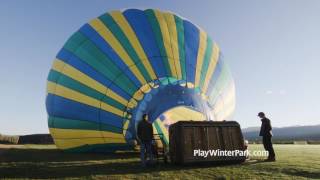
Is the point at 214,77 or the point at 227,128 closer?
the point at 227,128

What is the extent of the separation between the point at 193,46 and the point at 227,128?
518 centimetres

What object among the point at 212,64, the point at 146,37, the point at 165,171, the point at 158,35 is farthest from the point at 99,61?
the point at 165,171

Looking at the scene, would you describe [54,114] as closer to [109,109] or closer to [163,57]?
[109,109]

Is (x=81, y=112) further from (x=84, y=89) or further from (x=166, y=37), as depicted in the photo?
(x=166, y=37)

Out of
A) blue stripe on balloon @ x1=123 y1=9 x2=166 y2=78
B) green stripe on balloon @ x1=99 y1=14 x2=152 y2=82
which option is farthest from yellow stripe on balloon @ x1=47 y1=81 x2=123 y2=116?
blue stripe on balloon @ x1=123 y1=9 x2=166 y2=78

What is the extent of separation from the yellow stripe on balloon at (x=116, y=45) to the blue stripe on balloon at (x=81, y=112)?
1.64m

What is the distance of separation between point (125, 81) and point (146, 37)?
184cm

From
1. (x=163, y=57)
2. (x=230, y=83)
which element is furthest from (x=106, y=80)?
(x=230, y=83)

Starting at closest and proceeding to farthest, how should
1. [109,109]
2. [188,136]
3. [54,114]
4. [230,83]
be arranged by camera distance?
[188,136] < [109,109] < [54,114] < [230,83]

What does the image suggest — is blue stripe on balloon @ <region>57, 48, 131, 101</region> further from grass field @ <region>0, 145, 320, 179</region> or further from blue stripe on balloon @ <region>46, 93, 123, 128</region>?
grass field @ <region>0, 145, 320, 179</region>

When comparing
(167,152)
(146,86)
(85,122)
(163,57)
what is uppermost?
(163,57)

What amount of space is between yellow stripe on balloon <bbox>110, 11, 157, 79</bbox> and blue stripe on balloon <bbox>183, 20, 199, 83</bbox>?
1484mm

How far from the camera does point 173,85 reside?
14109 mm

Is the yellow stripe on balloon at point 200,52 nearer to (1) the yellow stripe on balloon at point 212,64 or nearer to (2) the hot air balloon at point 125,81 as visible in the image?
(2) the hot air balloon at point 125,81
